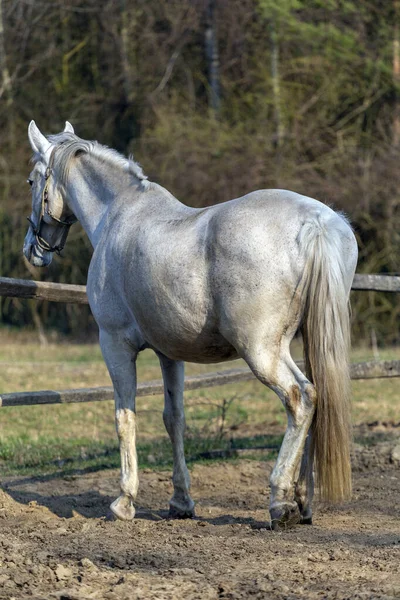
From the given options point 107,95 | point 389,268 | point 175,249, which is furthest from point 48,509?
point 107,95

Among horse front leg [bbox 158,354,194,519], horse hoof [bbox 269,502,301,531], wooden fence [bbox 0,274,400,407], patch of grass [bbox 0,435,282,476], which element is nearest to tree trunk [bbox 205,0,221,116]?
patch of grass [bbox 0,435,282,476]

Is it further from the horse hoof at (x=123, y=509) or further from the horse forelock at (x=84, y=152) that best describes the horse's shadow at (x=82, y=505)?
the horse forelock at (x=84, y=152)

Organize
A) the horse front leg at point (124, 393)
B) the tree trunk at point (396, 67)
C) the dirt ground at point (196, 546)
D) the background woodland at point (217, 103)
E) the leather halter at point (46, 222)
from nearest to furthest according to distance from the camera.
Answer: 1. the dirt ground at point (196, 546)
2. the horse front leg at point (124, 393)
3. the leather halter at point (46, 222)
4. the background woodland at point (217, 103)
5. the tree trunk at point (396, 67)

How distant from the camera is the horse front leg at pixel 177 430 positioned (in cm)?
527

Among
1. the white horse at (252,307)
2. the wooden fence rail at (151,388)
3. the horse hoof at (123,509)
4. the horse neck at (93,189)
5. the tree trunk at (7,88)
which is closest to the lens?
the white horse at (252,307)

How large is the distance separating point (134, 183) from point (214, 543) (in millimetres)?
2279

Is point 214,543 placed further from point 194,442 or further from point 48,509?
point 194,442

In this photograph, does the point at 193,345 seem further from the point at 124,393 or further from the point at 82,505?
the point at 82,505

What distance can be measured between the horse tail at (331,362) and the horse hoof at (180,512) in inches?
35.9

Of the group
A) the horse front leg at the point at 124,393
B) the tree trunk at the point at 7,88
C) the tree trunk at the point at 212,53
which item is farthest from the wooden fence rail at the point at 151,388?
the tree trunk at the point at 7,88

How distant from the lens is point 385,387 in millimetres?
11508

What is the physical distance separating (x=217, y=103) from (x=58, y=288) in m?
12.8

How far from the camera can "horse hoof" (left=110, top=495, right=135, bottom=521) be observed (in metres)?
5.11

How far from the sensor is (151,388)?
22.1 ft
